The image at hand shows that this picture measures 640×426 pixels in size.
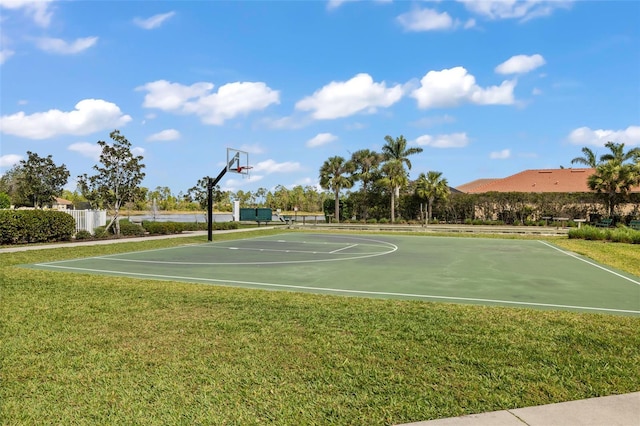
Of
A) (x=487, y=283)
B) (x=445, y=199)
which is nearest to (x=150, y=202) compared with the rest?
(x=445, y=199)

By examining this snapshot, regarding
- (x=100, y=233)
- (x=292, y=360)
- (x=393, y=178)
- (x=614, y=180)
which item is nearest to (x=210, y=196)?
(x=100, y=233)

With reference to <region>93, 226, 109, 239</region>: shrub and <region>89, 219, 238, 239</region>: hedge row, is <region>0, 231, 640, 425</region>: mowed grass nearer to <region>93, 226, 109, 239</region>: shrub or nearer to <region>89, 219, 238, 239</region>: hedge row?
<region>93, 226, 109, 239</region>: shrub

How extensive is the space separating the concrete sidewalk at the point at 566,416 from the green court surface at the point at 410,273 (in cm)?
349

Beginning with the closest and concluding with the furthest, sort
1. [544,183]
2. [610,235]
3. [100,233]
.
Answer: [610,235]
[100,233]
[544,183]

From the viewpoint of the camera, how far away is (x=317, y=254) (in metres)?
13.6

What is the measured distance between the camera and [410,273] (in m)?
9.55

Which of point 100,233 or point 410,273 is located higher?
point 100,233

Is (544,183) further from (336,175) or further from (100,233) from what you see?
(100,233)

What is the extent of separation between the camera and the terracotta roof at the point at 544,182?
3749 centimetres

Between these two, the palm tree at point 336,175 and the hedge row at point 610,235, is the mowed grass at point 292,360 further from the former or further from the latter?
the palm tree at point 336,175

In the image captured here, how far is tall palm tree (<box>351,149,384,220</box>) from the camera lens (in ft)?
130

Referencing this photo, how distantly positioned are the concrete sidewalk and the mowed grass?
0.11 m

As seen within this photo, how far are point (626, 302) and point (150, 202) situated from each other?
3130 inches

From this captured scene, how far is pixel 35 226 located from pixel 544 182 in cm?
3902
